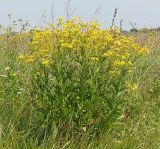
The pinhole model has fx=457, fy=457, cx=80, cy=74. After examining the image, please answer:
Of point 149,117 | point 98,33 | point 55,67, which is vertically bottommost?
point 149,117

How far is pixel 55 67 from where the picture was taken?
3.81m

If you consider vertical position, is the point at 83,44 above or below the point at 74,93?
above

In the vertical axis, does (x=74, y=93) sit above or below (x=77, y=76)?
below

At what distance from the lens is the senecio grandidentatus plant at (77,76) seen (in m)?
3.79

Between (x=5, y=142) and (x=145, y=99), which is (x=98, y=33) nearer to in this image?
(x=5, y=142)

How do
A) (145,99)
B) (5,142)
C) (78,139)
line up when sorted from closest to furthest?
(5,142) → (78,139) → (145,99)

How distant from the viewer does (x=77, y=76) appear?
3.85 m

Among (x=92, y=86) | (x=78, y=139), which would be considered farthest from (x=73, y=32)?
(x=78, y=139)

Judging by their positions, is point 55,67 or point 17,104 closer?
point 55,67

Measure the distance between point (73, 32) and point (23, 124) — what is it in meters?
0.97

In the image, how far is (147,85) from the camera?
581 centimetres

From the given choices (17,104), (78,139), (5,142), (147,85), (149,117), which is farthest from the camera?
(147,85)

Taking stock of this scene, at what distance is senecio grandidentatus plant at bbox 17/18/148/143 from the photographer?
12.4 feet

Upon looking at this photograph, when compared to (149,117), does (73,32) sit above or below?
above
